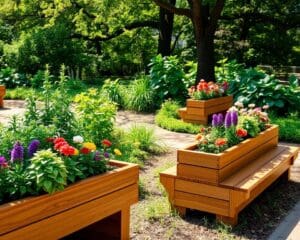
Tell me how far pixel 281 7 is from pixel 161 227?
56.9ft

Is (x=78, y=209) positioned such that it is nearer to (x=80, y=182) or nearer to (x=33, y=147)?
(x=80, y=182)

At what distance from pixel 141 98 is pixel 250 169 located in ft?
22.4

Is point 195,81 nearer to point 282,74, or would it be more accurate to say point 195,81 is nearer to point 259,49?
point 282,74

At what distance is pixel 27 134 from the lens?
4.02m

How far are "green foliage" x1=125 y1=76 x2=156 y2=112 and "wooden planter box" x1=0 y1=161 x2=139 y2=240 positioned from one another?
24.8 feet

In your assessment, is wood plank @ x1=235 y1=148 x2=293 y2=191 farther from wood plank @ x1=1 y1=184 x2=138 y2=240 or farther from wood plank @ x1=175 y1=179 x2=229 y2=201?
wood plank @ x1=1 y1=184 x2=138 y2=240

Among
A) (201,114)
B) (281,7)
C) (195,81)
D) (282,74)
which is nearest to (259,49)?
(281,7)

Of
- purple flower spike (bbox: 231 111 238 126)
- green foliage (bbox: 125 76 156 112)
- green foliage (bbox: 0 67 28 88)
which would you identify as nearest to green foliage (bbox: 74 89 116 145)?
purple flower spike (bbox: 231 111 238 126)

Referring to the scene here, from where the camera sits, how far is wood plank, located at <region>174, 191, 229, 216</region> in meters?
4.61

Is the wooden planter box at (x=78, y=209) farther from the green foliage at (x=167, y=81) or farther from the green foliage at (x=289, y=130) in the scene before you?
the green foliage at (x=167, y=81)

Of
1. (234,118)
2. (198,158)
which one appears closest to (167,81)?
(234,118)

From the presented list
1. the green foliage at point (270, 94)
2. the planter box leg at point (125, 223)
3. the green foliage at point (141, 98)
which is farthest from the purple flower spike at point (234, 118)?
the green foliage at point (141, 98)

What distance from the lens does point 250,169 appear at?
5117 mm

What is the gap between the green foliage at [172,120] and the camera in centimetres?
931
